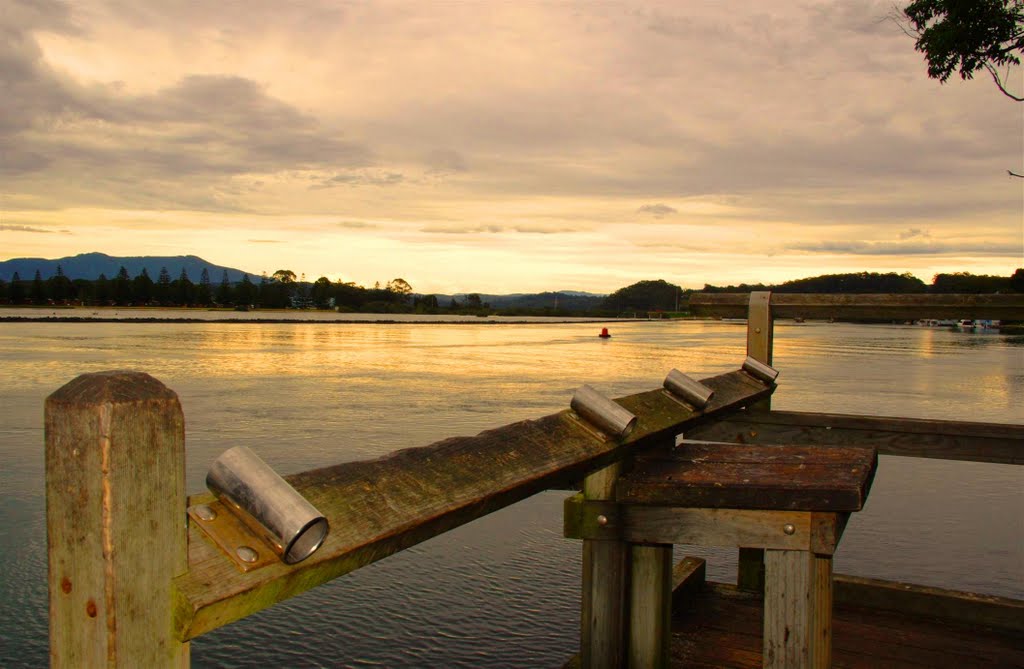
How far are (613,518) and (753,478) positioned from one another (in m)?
0.44

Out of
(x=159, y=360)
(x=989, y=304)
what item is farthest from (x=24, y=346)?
(x=989, y=304)

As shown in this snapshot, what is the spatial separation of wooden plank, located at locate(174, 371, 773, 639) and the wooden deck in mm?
1592

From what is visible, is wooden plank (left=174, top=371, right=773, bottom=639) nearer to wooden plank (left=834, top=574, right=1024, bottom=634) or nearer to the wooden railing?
the wooden railing

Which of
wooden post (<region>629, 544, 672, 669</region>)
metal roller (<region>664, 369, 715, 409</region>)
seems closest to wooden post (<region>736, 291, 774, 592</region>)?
metal roller (<region>664, 369, 715, 409</region>)

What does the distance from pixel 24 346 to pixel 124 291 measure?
13001 centimetres

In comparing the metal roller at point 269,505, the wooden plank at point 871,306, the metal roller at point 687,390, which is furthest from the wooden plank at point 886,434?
the metal roller at point 269,505

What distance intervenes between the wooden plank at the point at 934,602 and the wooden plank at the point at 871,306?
1.49 metres

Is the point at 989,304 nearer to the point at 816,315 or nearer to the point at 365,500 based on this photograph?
the point at 816,315

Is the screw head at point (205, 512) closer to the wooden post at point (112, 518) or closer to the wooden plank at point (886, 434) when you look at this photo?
the wooden post at point (112, 518)

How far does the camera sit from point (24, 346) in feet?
115

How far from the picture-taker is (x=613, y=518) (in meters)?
2.56

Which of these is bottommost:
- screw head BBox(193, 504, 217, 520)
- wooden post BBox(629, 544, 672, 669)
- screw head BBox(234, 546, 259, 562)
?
wooden post BBox(629, 544, 672, 669)

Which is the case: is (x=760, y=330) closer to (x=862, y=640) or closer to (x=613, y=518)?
(x=862, y=640)

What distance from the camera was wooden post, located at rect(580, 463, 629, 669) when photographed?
9.09 feet
